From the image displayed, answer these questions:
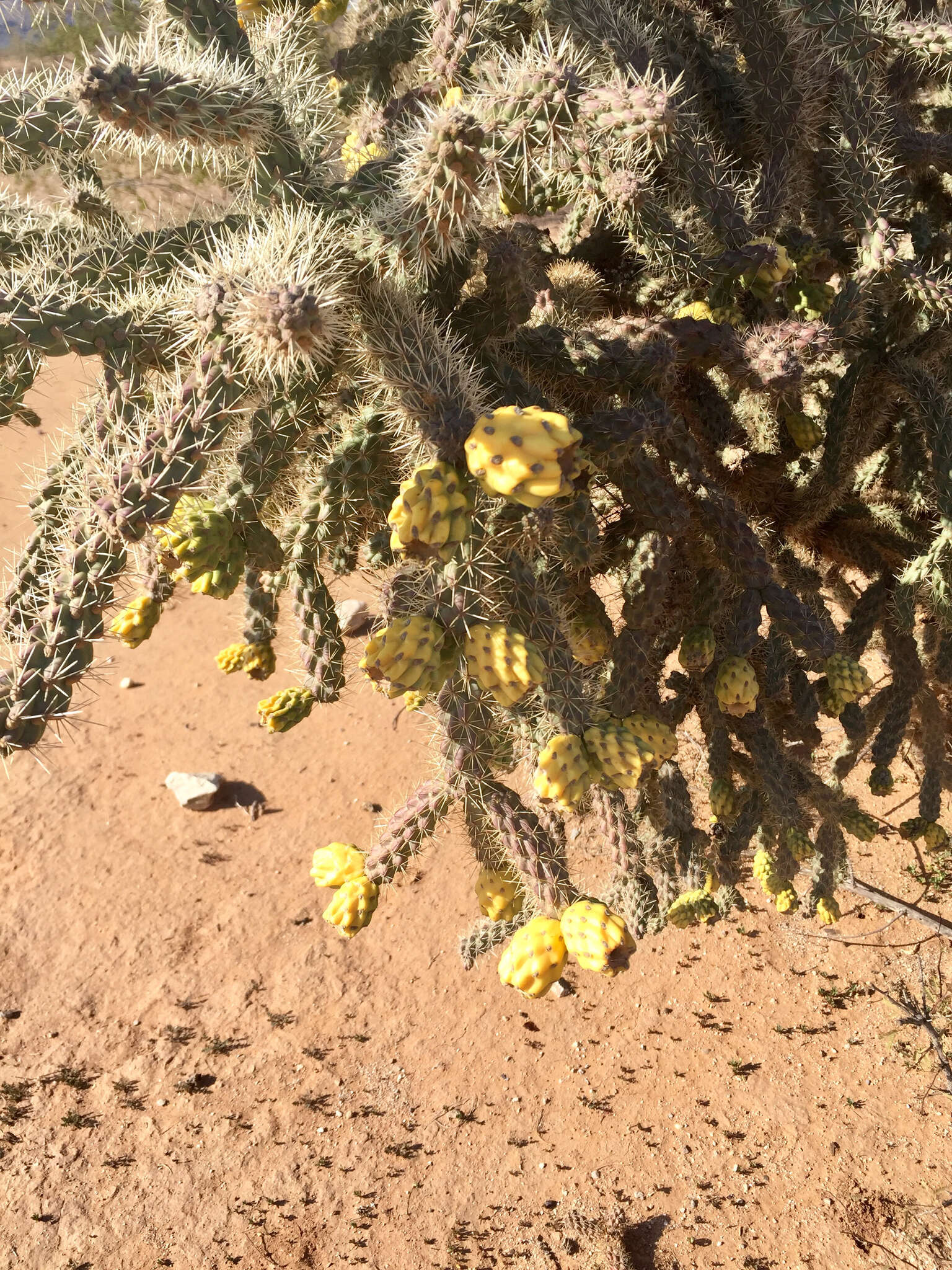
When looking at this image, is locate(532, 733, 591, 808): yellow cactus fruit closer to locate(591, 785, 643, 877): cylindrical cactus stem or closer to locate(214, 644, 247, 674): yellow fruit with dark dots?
locate(591, 785, 643, 877): cylindrical cactus stem

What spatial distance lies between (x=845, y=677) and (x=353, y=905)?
1531 millimetres

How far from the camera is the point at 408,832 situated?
6.89ft

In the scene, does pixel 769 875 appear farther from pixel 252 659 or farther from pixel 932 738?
pixel 252 659

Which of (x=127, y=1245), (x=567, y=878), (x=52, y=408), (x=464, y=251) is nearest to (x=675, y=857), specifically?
→ (x=567, y=878)

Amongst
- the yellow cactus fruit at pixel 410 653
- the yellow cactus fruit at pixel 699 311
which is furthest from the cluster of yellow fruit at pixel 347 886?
the yellow cactus fruit at pixel 699 311

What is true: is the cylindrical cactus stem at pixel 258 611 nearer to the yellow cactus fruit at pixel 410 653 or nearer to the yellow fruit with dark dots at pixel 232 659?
the yellow fruit with dark dots at pixel 232 659

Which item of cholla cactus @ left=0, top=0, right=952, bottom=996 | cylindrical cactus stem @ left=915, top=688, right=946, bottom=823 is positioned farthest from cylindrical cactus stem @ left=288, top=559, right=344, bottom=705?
cylindrical cactus stem @ left=915, top=688, right=946, bottom=823

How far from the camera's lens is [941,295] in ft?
7.88

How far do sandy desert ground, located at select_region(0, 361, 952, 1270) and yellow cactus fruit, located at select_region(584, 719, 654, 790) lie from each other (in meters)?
1.48

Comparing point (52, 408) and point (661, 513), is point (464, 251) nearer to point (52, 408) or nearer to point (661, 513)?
point (661, 513)

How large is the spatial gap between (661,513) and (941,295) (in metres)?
1.08

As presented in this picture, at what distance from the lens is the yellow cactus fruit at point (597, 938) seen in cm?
161

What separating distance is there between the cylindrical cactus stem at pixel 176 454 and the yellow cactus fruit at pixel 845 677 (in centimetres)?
180

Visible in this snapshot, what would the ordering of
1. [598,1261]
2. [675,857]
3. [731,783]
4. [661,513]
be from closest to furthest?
[661,513], [731,783], [675,857], [598,1261]
